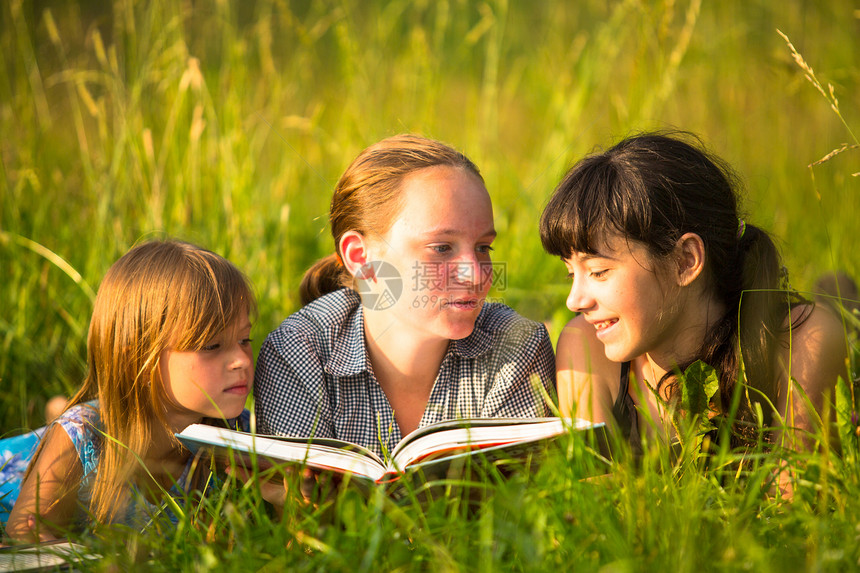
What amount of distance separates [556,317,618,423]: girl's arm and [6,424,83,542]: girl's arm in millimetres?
1217

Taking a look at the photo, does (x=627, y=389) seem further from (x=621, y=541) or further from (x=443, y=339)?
(x=621, y=541)

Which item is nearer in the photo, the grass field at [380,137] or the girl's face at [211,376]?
the grass field at [380,137]

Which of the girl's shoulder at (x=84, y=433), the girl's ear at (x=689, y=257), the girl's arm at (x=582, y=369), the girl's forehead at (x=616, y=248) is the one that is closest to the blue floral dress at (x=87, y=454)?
the girl's shoulder at (x=84, y=433)

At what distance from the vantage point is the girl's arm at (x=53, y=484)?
1.64 m

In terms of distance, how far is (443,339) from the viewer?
2.07 m

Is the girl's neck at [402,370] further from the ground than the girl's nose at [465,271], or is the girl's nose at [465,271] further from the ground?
the girl's nose at [465,271]

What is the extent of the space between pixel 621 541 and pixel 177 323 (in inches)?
44.9

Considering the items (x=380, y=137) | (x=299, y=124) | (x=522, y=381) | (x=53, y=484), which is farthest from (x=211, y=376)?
(x=380, y=137)

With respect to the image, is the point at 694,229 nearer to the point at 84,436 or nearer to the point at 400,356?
the point at 400,356

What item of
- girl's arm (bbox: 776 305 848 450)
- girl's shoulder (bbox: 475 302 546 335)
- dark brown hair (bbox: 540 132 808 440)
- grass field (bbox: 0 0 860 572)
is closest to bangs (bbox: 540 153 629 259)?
dark brown hair (bbox: 540 132 808 440)

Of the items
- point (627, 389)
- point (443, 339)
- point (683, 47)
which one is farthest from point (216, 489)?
point (683, 47)

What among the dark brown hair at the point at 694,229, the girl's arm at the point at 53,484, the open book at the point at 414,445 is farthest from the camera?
the dark brown hair at the point at 694,229

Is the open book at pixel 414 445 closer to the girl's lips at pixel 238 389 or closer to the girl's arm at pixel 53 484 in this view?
the girl's lips at pixel 238 389

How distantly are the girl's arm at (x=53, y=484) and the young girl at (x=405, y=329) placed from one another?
0.47m
